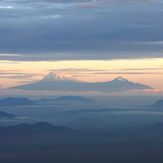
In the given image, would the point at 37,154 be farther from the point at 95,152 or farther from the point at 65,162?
the point at 65,162

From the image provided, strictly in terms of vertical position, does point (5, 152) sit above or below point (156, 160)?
above

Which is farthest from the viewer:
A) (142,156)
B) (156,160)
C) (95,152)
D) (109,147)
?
(109,147)

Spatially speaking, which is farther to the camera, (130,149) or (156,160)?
(130,149)

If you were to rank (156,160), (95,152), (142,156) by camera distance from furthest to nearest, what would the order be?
1. (95,152)
2. (142,156)
3. (156,160)

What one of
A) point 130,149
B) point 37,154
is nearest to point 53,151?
point 37,154

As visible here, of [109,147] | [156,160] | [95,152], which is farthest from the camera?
[109,147]

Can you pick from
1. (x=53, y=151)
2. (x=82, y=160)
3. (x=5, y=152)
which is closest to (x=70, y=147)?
(x=53, y=151)

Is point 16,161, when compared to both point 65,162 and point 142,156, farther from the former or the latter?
point 142,156

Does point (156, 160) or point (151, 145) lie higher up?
point (151, 145)

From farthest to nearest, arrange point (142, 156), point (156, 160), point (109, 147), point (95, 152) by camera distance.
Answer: point (109, 147) → point (95, 152) → point (142, 156) → point (156, 160)
